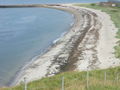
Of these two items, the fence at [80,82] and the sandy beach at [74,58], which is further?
the sandy beach at [74,58]

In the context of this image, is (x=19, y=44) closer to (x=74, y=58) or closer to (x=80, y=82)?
(x=74, y=58)

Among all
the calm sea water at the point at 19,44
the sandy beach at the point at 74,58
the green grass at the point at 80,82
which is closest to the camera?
the green grass at the point at 80,82

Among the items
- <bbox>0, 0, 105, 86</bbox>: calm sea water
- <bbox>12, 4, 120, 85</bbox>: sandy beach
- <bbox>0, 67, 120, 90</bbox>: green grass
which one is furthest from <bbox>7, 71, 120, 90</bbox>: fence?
<bbox>0, 0, 105, 86</bbox>: calm sea water

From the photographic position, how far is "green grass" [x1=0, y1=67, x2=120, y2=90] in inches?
646

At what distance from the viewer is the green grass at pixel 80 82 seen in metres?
16.4

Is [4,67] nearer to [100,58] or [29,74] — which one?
[29,74]

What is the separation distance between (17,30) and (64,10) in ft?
148

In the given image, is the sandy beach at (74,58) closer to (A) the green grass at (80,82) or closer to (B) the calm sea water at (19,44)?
(B) the calm sea water at (19,44)

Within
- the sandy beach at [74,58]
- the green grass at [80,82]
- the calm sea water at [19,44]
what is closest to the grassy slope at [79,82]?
the green grass at [80,82]

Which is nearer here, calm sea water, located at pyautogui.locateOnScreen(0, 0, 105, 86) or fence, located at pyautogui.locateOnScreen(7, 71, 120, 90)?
fence, located at pyautogui.locateOnScreen(7, 71, 120, 90)

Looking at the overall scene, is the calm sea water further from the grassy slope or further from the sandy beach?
the grassy slope

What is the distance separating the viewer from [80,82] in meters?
18.5

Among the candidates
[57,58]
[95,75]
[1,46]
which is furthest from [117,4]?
[95,75]

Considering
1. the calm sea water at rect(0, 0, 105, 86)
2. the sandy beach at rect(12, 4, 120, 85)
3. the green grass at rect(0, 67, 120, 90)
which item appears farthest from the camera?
the calm sea water at rect(0, 0, 105, 86)
